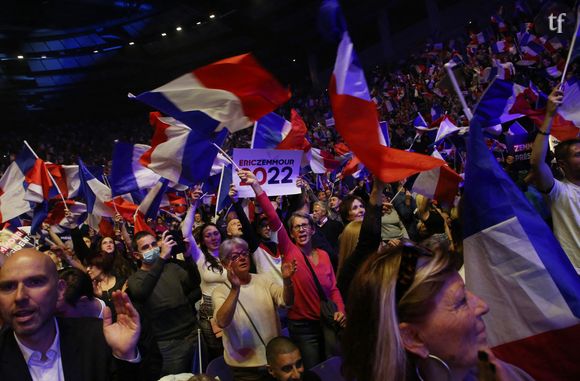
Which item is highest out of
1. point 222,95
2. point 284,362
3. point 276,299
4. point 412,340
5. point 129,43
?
point 129,43

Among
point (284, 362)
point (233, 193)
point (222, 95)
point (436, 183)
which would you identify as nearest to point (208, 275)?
point (233, 193)

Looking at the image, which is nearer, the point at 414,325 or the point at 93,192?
the point at 414,325

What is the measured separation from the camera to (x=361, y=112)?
290 cm

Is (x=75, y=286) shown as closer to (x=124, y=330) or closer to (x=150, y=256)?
(x=124, y=330)

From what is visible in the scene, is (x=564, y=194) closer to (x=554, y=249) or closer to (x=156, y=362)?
(x=554, y=249)

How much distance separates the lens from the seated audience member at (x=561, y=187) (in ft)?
9.52

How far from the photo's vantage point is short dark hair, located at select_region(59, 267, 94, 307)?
2797mm

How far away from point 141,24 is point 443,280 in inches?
1035

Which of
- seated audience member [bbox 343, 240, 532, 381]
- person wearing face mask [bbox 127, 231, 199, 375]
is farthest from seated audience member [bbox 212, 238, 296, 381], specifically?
seated audience member [bbox 343, 240, 532, 381]

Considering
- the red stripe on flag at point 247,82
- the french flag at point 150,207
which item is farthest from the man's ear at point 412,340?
the french flag at point 150,207

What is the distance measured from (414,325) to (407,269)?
153 millimetres

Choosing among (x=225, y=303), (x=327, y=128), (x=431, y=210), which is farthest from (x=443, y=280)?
(x=327, y=128)

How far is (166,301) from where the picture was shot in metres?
3.91

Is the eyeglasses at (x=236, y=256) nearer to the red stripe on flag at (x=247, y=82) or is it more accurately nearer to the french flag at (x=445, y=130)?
the red stripe on flag at (x=247, y=82)
